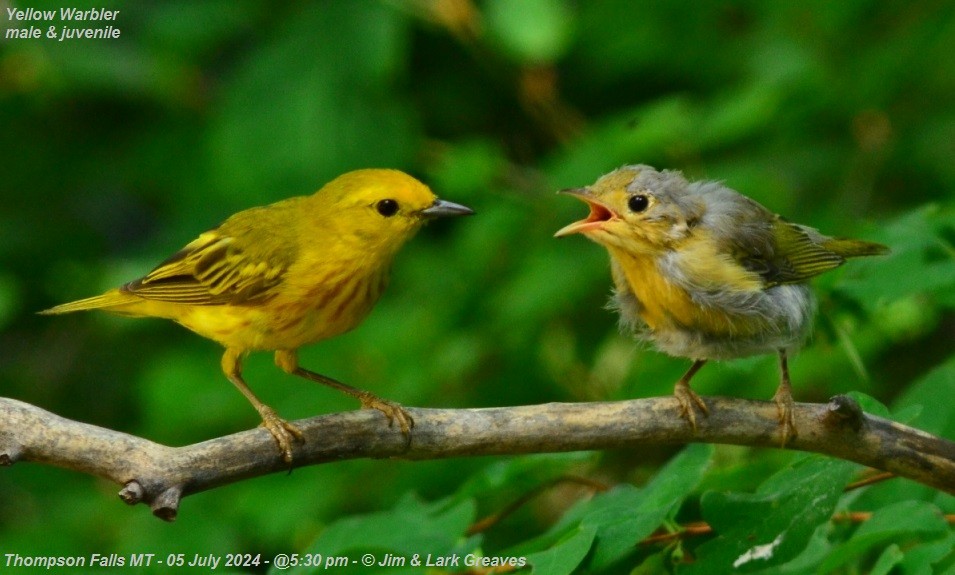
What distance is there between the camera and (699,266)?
3.82 metres

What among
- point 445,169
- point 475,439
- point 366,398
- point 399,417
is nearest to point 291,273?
point 366,398

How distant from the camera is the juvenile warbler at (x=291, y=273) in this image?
4180mm

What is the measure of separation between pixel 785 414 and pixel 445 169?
2.91 m

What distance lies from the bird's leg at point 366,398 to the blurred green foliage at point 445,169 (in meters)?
0.76

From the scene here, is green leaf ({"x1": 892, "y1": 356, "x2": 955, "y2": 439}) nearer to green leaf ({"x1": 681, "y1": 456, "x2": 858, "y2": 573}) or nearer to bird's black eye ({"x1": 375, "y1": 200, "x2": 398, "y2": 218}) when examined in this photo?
green leaf ({"x1": 681, "y1": 456, "x2": 858, "y2": 573})

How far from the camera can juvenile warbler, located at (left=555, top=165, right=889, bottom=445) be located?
3.77 meters

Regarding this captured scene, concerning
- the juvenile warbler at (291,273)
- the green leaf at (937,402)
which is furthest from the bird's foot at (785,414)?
the juvenile warbler at (291,273)

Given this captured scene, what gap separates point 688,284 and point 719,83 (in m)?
3.74

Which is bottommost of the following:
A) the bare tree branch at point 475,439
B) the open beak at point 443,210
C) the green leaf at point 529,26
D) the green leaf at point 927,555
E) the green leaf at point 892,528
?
the green leaf at point 927,555

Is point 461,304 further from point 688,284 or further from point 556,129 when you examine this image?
point 688,284

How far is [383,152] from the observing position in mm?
6086

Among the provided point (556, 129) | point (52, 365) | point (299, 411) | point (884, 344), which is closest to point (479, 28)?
point (556, 129)

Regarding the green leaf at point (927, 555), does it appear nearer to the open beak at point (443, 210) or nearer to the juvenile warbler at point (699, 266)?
the juvenile warbler at point (699, 266)

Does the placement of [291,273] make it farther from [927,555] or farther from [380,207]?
[927,555]
